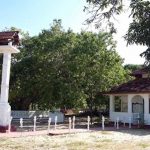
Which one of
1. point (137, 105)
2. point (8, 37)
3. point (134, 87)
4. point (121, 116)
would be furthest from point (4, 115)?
point (137, 105)

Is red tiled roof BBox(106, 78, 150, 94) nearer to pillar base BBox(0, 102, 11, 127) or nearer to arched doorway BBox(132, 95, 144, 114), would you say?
arched doorway BBox(132, 95, 144, 114)

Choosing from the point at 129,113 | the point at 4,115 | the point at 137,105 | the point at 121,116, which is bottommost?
the point at 4,115

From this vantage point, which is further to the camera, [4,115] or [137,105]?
[137,105]

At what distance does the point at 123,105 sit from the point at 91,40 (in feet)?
25.2

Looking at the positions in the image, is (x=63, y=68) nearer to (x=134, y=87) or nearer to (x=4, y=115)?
(x=134, y=87)

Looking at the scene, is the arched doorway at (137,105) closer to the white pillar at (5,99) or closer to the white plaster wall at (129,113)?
the white plaster wall at (129,113)

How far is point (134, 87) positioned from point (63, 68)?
6.44m

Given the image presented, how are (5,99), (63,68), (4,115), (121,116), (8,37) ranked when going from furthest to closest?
(121,116) → (63,68) → (8,37) → (5,99) → (4,115)

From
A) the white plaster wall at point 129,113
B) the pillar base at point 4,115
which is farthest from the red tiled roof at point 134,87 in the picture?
the pillar base at point 4,115

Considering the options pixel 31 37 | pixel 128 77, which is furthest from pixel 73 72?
pixel 128 77

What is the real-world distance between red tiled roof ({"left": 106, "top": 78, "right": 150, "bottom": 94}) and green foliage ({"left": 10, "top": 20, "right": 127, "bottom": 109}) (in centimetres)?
88

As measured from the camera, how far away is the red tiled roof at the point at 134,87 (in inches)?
1311

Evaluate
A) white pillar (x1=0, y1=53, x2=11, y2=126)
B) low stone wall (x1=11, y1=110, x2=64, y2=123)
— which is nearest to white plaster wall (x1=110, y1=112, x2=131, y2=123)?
low stone wall (x1=11, y1=110, x2=64, y2=123)

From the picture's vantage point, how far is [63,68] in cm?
3366
